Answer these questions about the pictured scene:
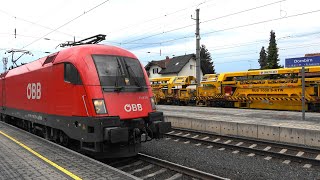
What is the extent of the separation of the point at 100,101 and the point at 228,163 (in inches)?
151

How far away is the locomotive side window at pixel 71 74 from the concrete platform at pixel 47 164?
1866 millimetres

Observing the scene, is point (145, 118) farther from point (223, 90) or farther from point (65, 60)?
point (223, 90)

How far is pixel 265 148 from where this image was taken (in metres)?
10.8

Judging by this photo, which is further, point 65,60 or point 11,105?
point 11,105

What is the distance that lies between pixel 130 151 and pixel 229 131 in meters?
6.46

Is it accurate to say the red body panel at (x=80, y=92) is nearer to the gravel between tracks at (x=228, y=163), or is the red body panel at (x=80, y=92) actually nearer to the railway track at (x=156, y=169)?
the railway track at (x=156, y=169)

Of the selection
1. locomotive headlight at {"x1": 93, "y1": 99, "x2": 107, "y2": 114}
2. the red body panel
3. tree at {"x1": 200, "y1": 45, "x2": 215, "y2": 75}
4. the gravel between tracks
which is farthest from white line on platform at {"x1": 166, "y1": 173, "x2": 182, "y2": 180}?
tree at {"x1": 200, "y1": 45, "x2": 215, "y2": 75}

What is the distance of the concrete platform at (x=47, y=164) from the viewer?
643 centimetres

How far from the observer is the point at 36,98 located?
11.2 metres

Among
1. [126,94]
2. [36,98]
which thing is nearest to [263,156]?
[126,94]

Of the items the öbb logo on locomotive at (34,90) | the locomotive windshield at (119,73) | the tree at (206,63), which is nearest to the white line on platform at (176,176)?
the locomotive windshield at (119,73)

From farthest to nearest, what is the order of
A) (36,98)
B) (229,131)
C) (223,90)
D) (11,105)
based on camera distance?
(223,90) < (11,105) < (229,131) < (36,98)

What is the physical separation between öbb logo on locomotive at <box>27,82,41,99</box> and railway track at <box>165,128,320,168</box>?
206 inches

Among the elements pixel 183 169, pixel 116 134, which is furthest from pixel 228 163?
pixel 116 134
